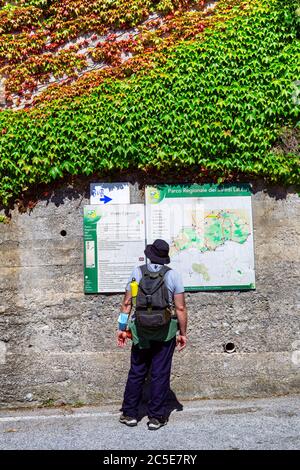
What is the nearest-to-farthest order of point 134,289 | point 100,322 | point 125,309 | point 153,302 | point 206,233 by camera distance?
point 153,302 → point 134,289 → point 125,309 → point 100,322 → point 206,233

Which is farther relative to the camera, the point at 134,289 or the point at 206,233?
the point at 206,233

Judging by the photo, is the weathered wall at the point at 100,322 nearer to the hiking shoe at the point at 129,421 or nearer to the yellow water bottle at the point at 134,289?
the hiking shoe at the point at 129,421

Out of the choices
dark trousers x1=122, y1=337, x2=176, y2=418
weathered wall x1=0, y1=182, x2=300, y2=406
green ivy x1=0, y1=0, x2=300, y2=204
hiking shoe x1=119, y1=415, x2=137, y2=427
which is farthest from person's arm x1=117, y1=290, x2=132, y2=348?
green ivy x1=0, y1=0, x2=300, y2=204

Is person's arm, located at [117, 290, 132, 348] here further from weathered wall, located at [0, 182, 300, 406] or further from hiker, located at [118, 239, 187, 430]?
weathered wall, located at [0, 182, 300, 406]

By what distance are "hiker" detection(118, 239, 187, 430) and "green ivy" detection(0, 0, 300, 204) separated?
5.07ft

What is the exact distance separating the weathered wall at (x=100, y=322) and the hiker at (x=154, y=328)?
907 millimetres

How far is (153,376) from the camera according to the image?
525 cm

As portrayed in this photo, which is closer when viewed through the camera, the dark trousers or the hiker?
the hiker

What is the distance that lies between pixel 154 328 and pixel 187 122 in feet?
8.37

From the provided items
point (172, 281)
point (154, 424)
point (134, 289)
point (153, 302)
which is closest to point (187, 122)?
point (172, 281)

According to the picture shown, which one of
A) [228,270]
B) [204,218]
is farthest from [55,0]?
[228,270]

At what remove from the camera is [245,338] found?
6285 mm

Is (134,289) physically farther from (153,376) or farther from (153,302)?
(153,376)

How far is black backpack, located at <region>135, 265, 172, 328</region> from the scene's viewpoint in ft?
16.4
